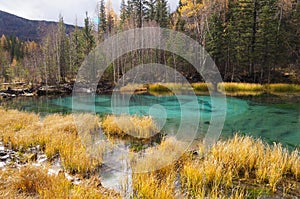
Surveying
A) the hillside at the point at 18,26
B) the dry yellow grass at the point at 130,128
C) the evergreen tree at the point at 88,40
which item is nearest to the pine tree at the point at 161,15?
the evergreen tree at the point at 88,40

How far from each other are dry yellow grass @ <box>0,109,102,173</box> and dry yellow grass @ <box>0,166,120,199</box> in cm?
99

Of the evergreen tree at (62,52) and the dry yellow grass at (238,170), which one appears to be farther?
the evergreen tree at (62,52)

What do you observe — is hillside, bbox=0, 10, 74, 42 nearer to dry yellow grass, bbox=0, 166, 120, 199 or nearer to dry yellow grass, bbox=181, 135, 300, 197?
dry yellow grass, bbox=0, 166, 120, 199

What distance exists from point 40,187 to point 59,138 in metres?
3.41

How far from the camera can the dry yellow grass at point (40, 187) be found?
147 inches

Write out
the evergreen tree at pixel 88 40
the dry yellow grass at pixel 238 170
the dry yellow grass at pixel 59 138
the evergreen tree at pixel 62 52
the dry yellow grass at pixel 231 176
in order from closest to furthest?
the dry yellow grass at pixel 231 176 < the dry yellow grass at pixel 238 170 < the dry yellow grass at pixel 59 138 < the evergreen tree at pixel 88 40 < the evergreen tree at pixel 62 52

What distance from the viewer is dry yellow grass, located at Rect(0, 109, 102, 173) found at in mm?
5746

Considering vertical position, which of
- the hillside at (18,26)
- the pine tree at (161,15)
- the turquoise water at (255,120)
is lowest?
the turquoise water at (255,120)

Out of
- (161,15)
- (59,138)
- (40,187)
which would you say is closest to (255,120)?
(59,138)

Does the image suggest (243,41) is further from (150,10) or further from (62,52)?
(62,52)

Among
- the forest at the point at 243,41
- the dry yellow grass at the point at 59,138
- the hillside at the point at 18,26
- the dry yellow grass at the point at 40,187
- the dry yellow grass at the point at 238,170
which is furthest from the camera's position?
the hillside at the point at 18,26

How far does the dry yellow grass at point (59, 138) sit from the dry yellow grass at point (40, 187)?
3.24 ft

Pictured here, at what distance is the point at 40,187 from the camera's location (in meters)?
4.21

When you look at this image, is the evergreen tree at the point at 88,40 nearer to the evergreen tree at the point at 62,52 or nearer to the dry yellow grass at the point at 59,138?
the evergreen tree at the point at 62,52
